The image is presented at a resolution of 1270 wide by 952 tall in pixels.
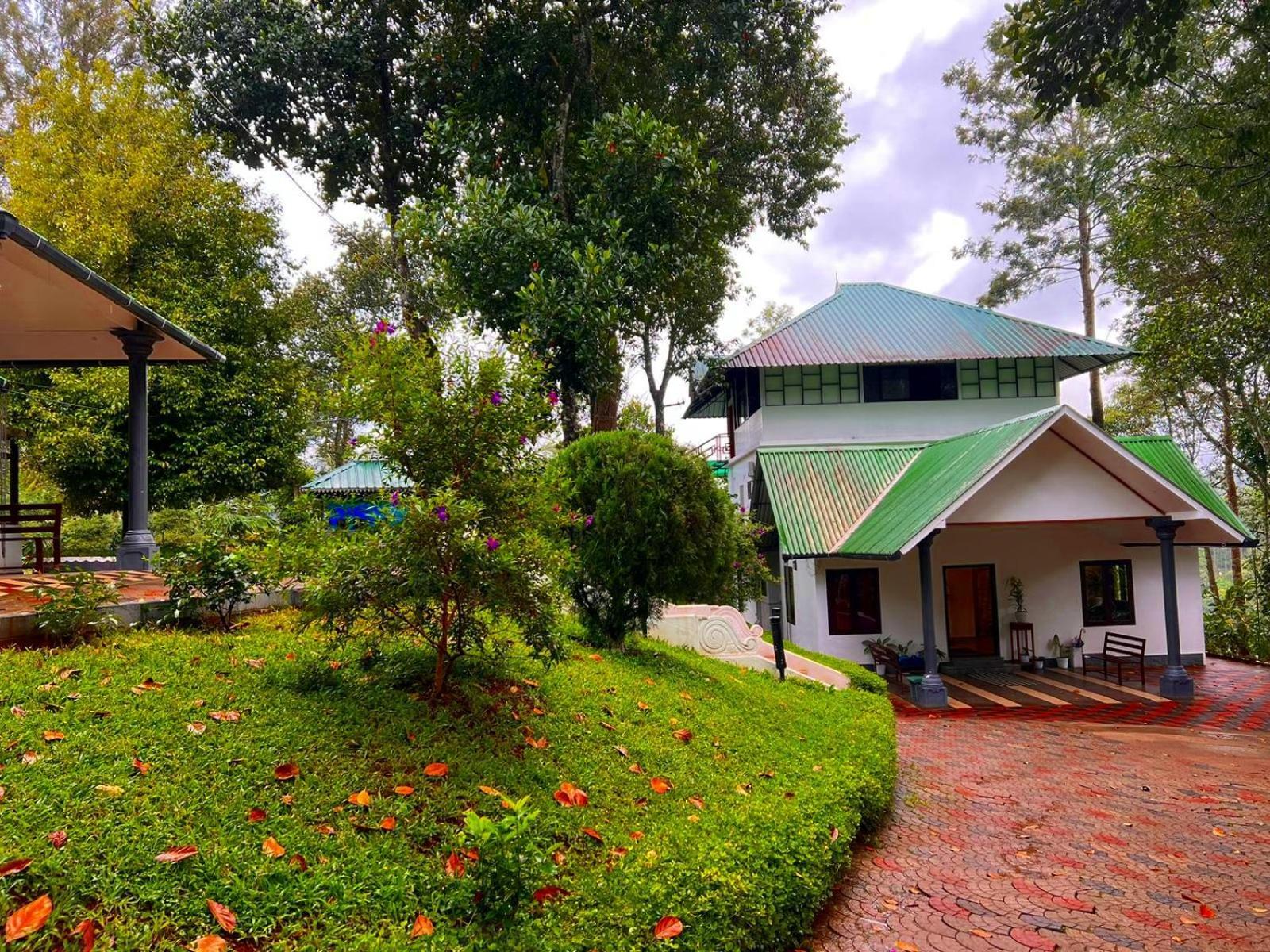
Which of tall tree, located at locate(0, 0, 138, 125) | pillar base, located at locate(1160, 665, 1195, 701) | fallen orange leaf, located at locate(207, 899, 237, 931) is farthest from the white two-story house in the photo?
tall tree, located at locate(0, 0, 138, 125)

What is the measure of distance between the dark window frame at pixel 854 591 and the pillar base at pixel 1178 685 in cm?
456

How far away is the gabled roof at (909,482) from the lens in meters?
11.3

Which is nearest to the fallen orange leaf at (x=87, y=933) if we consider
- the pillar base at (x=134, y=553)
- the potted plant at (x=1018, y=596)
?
the pillar base at (x=134, y=553)

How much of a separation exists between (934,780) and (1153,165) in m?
8.41

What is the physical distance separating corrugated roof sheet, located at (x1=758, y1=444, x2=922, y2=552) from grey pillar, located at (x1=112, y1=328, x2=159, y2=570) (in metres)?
10.1

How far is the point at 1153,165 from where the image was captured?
9594mm

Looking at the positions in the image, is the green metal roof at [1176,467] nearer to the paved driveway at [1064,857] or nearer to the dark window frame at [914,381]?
the dark window frame at [914,381]

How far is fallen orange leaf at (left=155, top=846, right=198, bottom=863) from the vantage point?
2602mm

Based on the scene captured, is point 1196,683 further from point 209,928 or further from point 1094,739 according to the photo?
point 209,928

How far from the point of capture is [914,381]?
17.5 m

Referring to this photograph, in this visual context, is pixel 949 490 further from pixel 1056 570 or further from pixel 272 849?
pixel 272 849

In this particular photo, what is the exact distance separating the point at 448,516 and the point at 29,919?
6.89ft

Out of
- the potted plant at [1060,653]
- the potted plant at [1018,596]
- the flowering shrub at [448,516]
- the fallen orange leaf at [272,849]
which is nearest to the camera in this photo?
the fallen orange leaf at [272,849]

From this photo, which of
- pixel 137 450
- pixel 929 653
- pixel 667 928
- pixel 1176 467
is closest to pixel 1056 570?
pixel 1176 467
